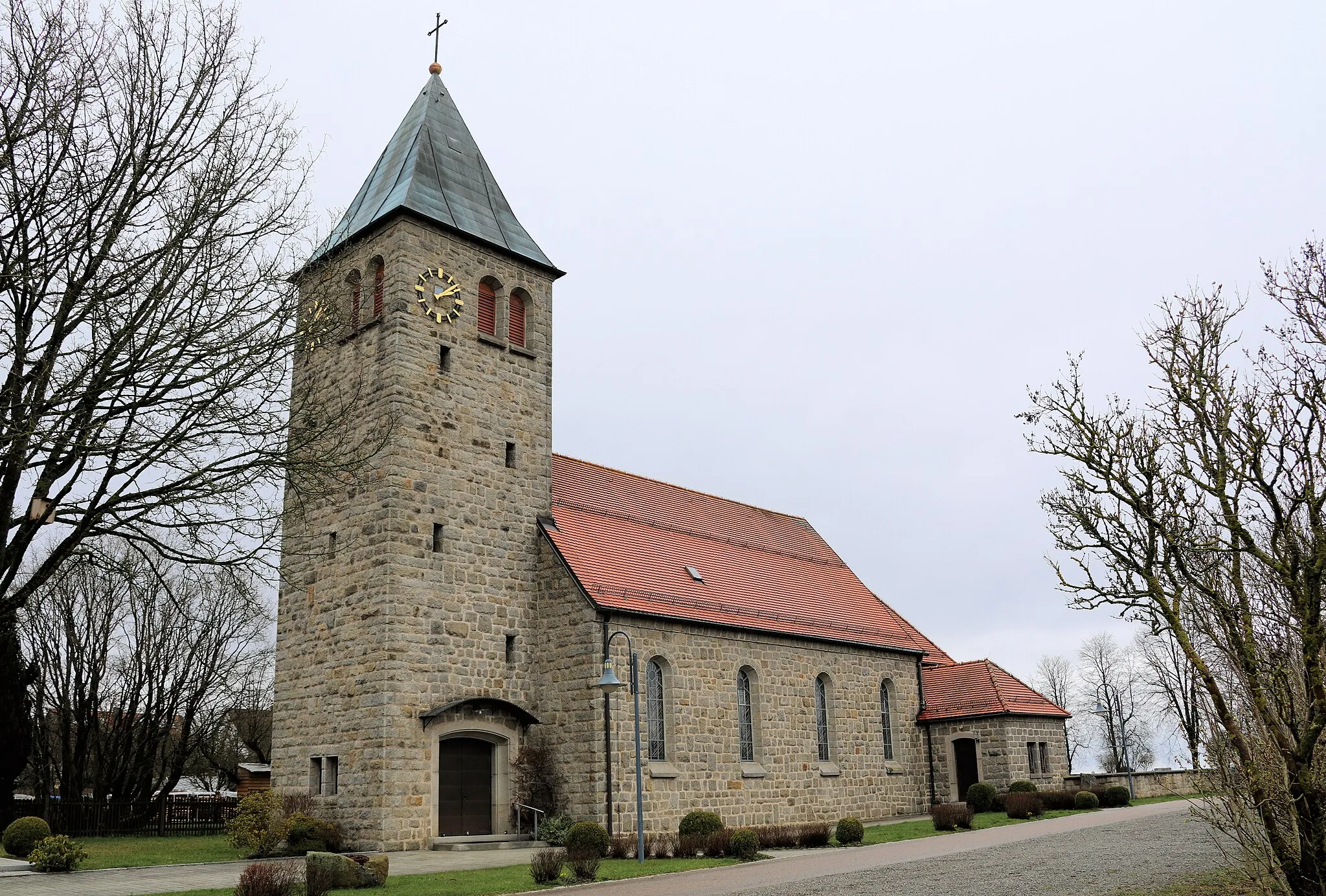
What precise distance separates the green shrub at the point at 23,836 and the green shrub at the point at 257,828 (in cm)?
323

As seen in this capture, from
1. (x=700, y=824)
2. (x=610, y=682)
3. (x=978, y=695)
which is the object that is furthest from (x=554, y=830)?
(x=978, y=695)

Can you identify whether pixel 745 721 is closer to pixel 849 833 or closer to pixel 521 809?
pixel 849 833

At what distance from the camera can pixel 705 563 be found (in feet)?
95.9

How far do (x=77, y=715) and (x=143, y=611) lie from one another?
12.7 feet

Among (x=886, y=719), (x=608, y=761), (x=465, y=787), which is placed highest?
(x=886, y=719)

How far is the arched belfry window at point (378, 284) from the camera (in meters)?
24.0

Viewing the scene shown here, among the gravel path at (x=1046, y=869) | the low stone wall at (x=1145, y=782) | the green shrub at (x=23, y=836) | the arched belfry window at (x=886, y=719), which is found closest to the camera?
the gravel path at (x=1046, y=869)

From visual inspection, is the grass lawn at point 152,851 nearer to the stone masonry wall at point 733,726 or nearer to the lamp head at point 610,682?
the stone masonry wall at point 733,726

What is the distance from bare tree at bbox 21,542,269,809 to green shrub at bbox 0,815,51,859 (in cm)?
1236

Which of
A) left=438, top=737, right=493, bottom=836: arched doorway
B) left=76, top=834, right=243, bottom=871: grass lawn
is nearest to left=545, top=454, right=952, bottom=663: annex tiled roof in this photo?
left=438, top=737, right=493, bottom=836: arched doorway

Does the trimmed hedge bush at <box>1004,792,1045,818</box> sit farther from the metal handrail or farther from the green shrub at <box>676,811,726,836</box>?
the metal handrail

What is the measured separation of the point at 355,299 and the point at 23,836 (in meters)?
12.8

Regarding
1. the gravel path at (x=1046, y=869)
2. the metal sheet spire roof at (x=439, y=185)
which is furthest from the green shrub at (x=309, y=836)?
the metal sheet spire roof at (x=439, y=185)

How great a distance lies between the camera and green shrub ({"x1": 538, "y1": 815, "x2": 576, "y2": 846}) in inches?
835
